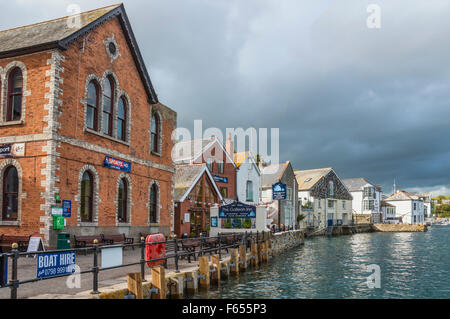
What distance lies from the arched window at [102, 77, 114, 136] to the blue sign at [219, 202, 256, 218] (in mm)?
8512

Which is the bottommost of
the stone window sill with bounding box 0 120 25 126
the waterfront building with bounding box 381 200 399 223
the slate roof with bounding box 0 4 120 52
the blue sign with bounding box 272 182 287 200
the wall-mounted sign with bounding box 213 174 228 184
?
the waterfront building with bounding box 381 200 399 223

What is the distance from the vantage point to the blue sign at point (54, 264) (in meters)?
8.31

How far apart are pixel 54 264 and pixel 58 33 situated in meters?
12.9

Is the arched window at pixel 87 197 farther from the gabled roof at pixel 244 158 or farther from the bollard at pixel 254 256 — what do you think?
the gabled roof at pixel 244 158

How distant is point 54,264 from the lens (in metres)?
8.62

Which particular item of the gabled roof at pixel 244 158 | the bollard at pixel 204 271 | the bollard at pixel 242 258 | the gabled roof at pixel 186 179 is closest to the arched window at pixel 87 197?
the bollard at pixel 204 271

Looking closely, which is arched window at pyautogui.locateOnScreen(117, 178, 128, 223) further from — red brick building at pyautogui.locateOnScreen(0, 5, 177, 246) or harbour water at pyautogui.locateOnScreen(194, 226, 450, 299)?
harbour water at pyautogui.locateOnScreen(194, 226, 450, 299)

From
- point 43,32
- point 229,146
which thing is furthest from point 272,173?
point 43,32

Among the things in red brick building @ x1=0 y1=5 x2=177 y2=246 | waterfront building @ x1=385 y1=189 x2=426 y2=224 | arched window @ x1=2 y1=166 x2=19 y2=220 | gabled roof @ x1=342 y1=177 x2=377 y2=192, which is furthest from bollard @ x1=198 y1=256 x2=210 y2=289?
waterfront building @ x1=385 y1=189 x2=426 y2=224

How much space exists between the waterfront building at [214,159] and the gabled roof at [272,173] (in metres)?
12.7

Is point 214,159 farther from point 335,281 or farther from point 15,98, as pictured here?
point 15,98

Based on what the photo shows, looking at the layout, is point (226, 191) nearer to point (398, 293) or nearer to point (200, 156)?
point (200, 156)

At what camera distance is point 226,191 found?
42969 mm

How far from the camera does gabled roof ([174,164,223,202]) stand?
31438mm
